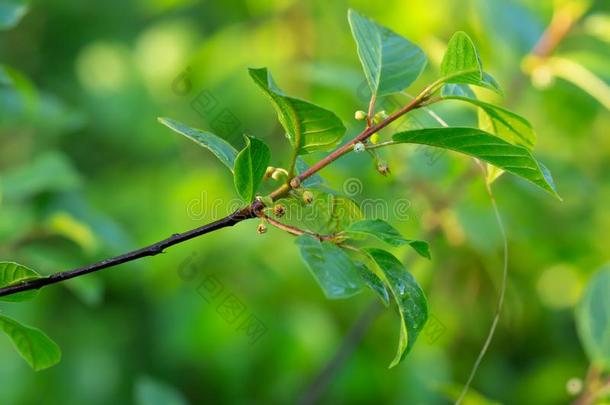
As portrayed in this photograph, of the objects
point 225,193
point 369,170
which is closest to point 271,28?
point 225,193

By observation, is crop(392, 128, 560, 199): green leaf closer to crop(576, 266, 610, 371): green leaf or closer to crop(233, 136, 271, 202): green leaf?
crop(233, 136, 271, 202): green leaf

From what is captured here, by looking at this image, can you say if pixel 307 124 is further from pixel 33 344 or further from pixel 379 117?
pixel 33 344

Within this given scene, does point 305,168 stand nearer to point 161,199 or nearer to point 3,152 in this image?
point 161,199

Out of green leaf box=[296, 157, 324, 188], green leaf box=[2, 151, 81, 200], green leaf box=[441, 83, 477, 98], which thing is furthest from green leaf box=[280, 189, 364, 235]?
green leaf box=[2, 151, 81, 200]

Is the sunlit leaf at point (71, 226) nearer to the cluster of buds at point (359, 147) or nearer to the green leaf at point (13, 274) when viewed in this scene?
the green leaf at point (13, 274)

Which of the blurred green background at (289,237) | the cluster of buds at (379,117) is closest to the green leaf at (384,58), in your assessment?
the cluster of buds at (379,117)
